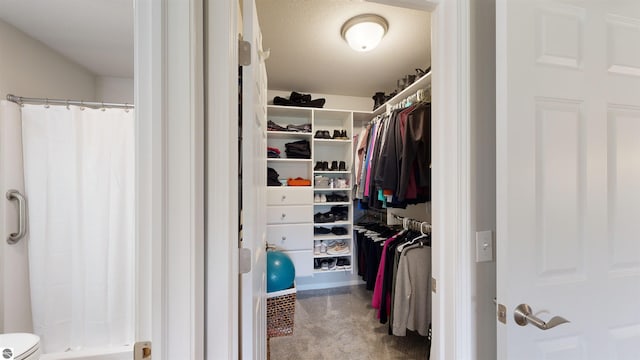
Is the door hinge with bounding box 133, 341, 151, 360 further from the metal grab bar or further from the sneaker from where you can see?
the sneaker

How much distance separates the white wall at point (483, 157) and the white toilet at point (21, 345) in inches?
60.3

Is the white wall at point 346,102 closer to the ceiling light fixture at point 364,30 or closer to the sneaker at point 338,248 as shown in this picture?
the ceiling light fixture at point 364,30

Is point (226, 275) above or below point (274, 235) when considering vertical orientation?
above

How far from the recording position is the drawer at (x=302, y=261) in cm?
271

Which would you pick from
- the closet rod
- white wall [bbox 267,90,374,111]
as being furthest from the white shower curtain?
white wall [bbox 267,90,374,111]

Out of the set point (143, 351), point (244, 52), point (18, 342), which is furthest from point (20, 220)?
point (244, 52)

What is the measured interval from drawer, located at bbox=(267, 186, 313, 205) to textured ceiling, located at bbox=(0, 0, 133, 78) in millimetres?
1724

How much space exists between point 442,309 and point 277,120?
2.67m

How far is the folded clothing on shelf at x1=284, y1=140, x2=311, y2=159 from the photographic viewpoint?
289cm

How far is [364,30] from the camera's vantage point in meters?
1.73

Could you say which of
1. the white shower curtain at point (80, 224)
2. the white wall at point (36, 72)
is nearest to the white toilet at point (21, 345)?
the white shower curtain at point (80, 224)
